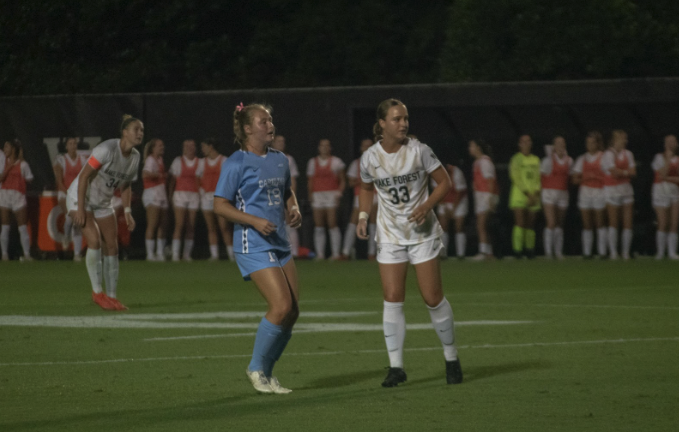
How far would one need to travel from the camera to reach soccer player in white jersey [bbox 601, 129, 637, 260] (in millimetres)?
22656

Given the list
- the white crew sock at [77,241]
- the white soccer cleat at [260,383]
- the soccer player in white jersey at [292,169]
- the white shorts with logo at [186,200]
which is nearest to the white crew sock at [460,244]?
the soccer player in white jersey at [292,169]

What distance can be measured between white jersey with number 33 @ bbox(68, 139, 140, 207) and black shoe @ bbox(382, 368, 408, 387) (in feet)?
19.9

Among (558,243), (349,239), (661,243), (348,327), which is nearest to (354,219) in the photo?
(349,239)

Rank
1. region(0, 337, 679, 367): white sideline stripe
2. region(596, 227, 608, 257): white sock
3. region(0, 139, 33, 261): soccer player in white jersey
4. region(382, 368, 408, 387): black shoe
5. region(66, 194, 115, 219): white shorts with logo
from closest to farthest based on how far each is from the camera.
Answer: region(382, 368, 408, 387): black shoe → region(0, 337, 679, 367): white sideline stripe → region(66, 194, 115, 219): white shorts with logo → region(596, 227, 608, 257): white sock → region(0, 139, 33, 261): soccer player in white jersey

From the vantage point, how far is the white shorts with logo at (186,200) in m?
24.0

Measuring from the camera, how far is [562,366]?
376 inches

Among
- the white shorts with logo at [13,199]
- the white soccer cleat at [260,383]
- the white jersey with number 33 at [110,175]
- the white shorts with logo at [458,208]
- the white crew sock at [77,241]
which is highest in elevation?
the white jersey with number 33 at [110,175]

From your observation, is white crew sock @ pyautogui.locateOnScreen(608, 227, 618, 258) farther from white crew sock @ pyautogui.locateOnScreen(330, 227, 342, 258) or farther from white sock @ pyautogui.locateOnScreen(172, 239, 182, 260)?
white sock @ pyautogui.locateOnScreen(172, 239, 182, 260)

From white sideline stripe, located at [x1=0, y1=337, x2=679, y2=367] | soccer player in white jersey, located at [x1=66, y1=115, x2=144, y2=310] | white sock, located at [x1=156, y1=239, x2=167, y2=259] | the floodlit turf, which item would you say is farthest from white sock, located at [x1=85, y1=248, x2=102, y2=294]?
white sock, located at [x1=156, y1=239, x2=167, y2=259]

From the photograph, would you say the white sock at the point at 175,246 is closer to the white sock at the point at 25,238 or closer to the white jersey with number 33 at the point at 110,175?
the white sock at the point at 25,238

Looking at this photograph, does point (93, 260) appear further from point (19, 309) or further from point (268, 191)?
point (268, 191)

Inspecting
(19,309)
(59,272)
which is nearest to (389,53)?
(59,272)

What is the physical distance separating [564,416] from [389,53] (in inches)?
1285

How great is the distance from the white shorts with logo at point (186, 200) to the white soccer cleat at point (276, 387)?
1570cm
